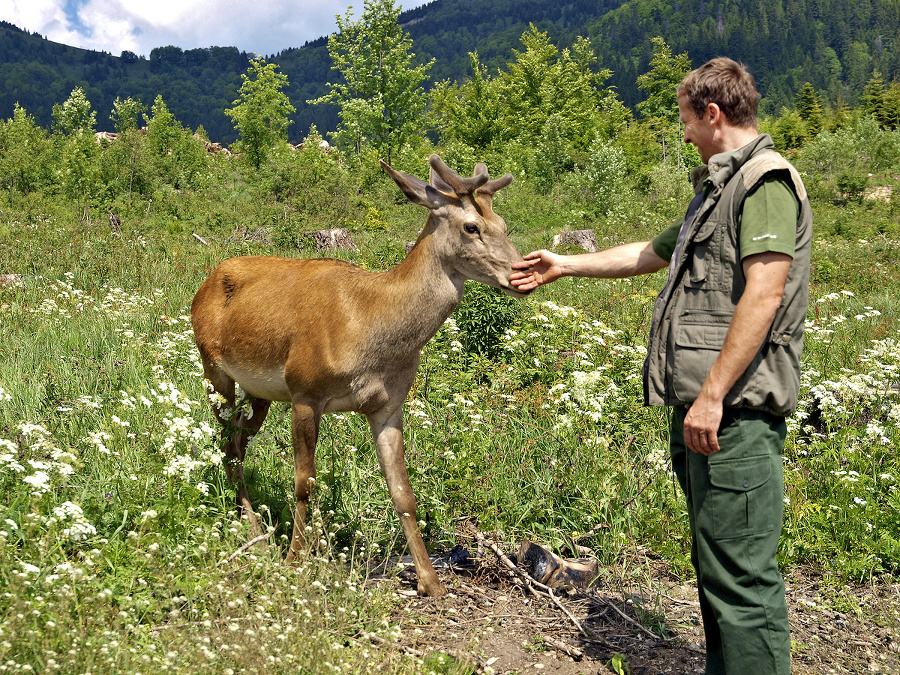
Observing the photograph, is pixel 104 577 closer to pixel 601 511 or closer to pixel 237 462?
pixel 237 462

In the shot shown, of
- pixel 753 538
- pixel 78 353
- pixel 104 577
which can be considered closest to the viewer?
pixel 753 538

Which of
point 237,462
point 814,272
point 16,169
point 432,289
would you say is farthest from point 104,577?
point 16,169

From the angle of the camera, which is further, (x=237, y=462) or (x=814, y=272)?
(x=814, y=272)

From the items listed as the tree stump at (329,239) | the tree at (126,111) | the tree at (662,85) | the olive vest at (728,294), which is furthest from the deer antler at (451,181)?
the tree at (126,111)

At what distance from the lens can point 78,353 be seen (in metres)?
7.05

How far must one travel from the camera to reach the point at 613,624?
4008 mm

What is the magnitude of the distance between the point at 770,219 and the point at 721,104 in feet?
1.90

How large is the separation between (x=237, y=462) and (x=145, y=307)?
15.4ft

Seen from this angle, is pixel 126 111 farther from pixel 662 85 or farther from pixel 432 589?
pixel 432 589

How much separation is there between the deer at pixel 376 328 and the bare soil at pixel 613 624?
36 cm

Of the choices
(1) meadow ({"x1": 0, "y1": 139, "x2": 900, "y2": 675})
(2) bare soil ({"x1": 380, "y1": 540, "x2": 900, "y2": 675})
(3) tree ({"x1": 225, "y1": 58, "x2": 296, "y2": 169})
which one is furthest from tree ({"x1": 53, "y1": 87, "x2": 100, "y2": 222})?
(2) bare soil ({"x1": 380, "y1": 540, "x2": 900, "y2": 675})

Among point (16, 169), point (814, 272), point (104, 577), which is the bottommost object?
point (814, 272)

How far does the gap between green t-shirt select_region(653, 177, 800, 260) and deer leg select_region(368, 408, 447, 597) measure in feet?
7.72

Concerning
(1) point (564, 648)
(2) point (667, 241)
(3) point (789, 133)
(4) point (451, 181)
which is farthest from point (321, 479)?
(3) point (789, 133)
